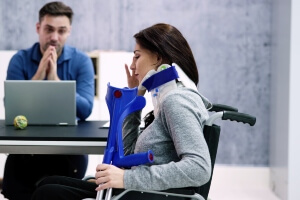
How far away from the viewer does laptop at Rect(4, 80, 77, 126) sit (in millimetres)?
2684

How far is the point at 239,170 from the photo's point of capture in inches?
188

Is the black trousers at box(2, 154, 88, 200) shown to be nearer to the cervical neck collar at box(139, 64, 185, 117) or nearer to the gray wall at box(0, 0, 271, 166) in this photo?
the cervical neck collar at box(139, 64, 185, 117)

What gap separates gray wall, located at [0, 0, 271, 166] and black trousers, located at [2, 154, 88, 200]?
2.07 meters

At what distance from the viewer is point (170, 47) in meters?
1.81

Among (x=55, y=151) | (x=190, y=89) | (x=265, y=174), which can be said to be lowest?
(x=265, y=174)

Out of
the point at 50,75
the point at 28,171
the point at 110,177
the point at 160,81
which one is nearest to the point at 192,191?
the point at 110,177

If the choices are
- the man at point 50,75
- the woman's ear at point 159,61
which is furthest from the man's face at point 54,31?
the woman's ear at point 159,61

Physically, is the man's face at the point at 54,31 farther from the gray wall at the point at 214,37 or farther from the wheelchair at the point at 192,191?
the wheelchair at the point at 192,191

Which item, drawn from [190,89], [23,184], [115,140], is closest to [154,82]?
[190,89]

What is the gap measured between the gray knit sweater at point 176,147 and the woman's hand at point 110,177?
0.02 meters

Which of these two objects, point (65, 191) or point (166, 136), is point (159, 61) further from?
point (65, 191)

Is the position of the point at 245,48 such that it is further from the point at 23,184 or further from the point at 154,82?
the point at 154,82

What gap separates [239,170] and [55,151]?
2.78m

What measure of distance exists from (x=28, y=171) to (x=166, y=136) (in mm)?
1441
